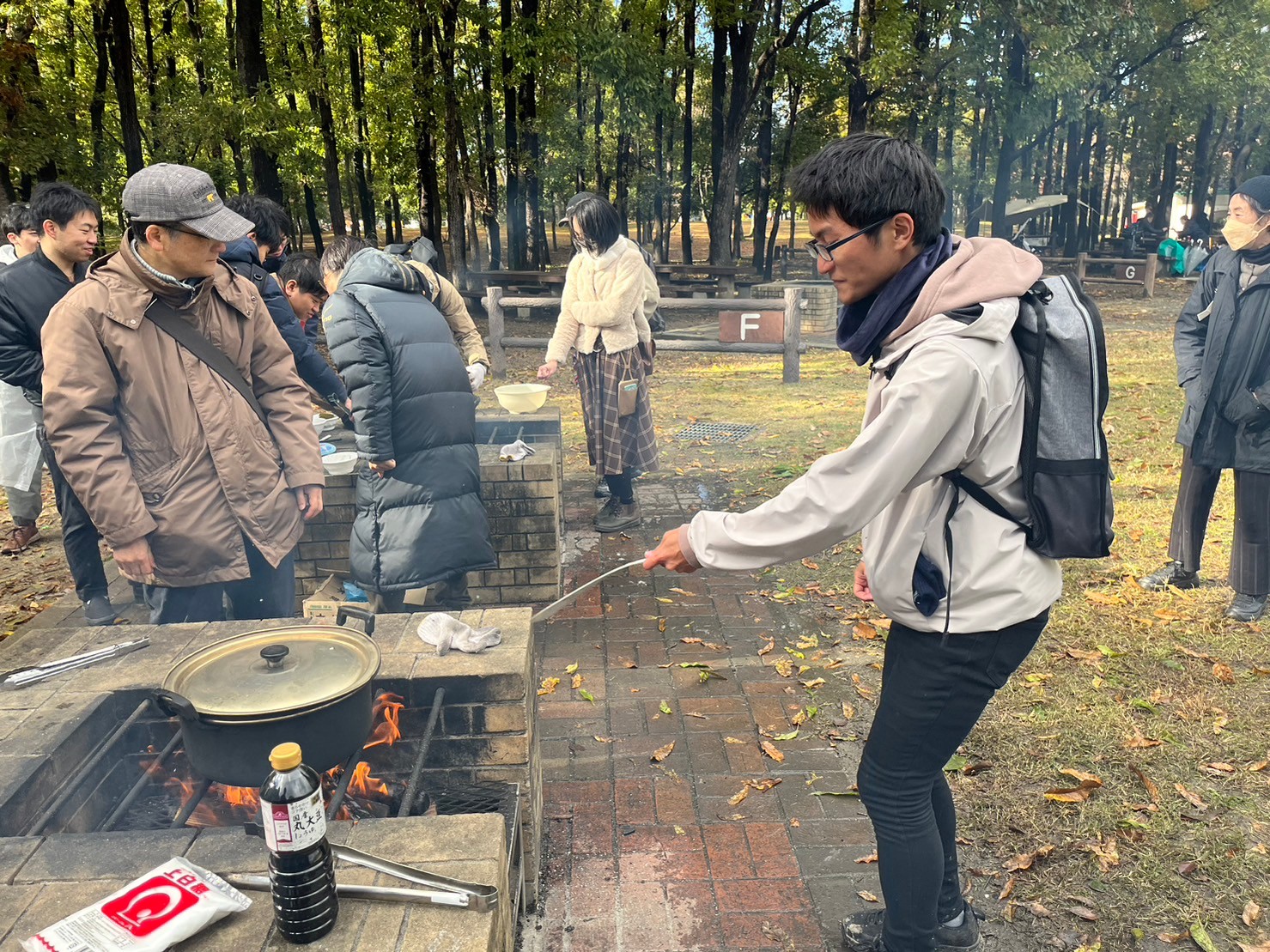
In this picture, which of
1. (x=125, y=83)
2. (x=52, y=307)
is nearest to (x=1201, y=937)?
(x=52, y=307)

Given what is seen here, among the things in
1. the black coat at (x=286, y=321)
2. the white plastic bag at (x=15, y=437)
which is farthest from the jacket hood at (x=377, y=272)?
the white plastic bag at (x=15, y=437)

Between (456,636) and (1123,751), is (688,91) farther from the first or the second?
(456,636)

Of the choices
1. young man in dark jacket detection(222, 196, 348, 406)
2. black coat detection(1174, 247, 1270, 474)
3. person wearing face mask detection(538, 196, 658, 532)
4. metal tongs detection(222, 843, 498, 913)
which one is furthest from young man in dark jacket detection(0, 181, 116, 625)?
black coat detection(1174, 247, 1270, 474)

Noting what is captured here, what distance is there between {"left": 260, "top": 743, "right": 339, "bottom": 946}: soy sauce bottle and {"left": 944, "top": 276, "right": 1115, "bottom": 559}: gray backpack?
1.69 metres

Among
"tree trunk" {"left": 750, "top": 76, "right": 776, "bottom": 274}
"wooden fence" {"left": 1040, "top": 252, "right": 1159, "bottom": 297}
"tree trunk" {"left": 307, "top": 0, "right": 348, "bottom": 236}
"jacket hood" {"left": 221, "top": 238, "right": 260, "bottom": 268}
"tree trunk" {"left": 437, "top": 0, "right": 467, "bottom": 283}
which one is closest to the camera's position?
"jacket hood" {"left": 221, "top": 238, "right": 260, "bottom": 268}

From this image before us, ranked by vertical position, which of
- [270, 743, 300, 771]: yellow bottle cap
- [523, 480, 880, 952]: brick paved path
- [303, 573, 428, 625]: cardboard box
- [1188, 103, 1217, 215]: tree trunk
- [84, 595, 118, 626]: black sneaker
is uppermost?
[1188, 103, 1217, 215]: tree trunk

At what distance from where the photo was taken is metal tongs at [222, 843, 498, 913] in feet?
6.10

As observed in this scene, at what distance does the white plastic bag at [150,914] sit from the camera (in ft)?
5.52

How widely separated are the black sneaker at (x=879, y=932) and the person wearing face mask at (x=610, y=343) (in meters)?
4.05

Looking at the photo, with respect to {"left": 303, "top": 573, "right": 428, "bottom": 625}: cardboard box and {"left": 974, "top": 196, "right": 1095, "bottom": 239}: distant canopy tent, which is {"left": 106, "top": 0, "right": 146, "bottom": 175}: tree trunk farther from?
{"left": 974, "top": 196, "right": 1095, "bottom": 239}: distant canopy tent

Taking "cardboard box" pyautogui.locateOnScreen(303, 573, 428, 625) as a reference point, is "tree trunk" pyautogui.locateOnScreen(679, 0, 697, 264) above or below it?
above

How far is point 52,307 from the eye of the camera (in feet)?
14.5

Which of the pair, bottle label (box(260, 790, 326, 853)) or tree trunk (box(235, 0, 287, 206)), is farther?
tree trunk (box(235, 0, 287, 206))

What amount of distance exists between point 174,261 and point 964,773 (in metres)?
3.61
